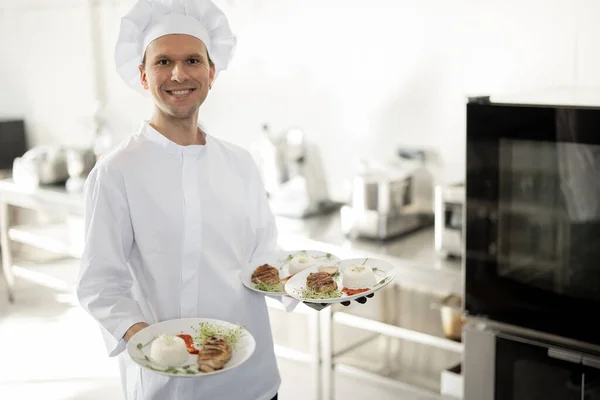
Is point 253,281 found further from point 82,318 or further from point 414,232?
point 82,318

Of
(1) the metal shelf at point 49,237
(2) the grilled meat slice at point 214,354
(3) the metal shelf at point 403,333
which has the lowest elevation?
(3) the metal shelf at point 403,333

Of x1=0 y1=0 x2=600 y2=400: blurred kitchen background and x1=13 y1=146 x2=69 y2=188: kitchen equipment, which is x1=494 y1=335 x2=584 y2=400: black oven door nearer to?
x1=0 y1=0 x2=600 y2=400: blurred kitchen background

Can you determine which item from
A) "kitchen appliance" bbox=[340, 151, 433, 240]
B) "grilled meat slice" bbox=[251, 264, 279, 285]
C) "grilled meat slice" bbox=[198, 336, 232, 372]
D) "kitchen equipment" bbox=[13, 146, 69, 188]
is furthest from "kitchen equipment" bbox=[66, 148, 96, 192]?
"grilled meat slice" bbox=[198, 336, 232, 372]

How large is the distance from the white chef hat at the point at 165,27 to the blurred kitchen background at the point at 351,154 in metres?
0.85

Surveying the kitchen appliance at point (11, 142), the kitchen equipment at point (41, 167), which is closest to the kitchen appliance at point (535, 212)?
the kitchen equipment at point (41, 167)

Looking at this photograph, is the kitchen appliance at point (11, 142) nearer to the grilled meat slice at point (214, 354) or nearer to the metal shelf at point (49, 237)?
the metal shelf at point (49, 237)

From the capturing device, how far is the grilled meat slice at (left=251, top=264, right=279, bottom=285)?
1.76m

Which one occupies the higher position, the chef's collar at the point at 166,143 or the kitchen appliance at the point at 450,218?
the chef's collar at the point at 166,143

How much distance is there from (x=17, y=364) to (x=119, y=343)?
242 cm

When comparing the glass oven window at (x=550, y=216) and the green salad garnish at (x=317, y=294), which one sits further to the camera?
the glass oven window at (x=550, y=216)

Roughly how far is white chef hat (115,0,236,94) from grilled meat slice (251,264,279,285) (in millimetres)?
530

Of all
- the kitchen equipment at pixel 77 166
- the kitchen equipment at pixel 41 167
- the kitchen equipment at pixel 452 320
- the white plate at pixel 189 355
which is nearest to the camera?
the white plate at pixel 189 355

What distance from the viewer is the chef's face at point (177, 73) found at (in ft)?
5.37

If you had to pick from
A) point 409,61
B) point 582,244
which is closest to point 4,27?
point 409,61
